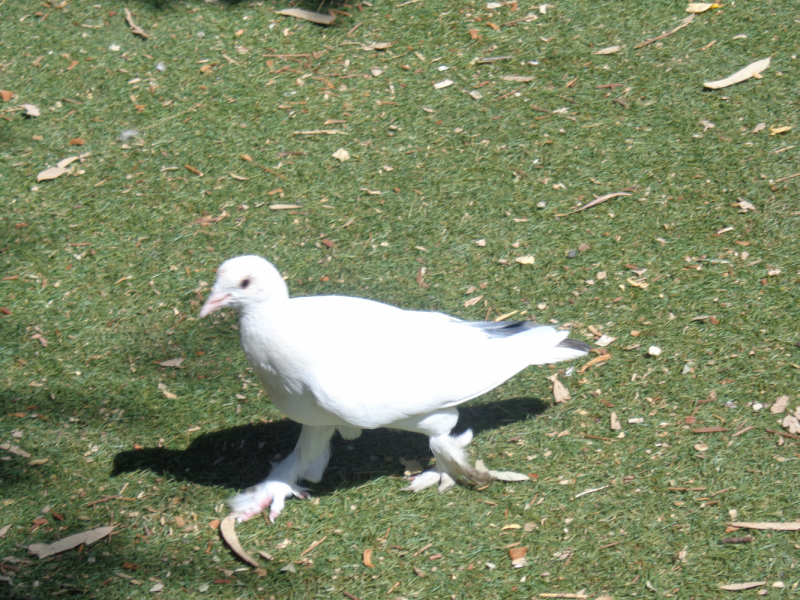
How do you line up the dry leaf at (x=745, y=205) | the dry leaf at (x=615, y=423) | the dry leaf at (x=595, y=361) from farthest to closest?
the dry leaf at (x=745, y=205) < the dry leaf at (x=595, y=361) < the dry leaf at (x=615, y=423)

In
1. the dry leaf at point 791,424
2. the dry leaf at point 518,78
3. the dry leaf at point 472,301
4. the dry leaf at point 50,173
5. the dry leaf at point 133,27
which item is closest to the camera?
the dry leaf at point 791,424

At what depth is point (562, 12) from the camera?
5.10m

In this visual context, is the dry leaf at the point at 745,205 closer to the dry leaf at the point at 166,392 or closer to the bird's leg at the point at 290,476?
the bird's leg at the point at 290,476

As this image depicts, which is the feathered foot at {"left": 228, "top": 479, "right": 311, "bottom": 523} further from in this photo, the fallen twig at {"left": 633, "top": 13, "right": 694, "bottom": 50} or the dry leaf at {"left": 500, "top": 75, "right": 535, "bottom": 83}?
the fallen twig at {"left": 633, "top": 13, "right": 694, "bottom": 50}

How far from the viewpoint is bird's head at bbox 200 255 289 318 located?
2349 millimetres

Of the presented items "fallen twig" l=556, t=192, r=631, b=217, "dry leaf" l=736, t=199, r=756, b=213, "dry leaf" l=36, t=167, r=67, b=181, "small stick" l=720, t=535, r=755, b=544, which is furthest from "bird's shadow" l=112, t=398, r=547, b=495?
"dry leaf" l=36, t=167, r=67, b=181

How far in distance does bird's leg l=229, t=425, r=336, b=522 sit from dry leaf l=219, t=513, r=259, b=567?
0.13ft

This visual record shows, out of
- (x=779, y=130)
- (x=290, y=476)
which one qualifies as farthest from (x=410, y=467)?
(x=779, y=130)

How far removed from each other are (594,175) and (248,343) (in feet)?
8.35

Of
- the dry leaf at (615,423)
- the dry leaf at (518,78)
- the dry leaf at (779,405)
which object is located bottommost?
the dry leaf at (615,423)

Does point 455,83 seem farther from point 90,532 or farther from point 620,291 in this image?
point 90,532

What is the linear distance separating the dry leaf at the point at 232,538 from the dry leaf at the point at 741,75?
12.9ft

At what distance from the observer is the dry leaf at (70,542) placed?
2727mm

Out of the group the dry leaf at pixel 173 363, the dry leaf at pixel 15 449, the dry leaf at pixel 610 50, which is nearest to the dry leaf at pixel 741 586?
the dry leaf at pixel 173 363
